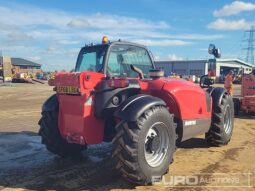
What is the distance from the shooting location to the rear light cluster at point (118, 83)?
194 inches

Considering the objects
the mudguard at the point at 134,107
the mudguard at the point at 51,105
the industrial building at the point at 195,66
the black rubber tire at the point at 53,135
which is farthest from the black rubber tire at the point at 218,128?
the industrial building at the point at 195,66

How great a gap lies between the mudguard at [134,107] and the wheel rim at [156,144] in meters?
0.35

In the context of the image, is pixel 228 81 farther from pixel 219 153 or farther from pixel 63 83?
pixel 63 83

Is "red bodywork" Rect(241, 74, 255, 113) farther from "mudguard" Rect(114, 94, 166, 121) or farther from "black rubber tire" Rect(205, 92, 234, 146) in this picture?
"mudguard" Rect(114, 94, 166, 121)

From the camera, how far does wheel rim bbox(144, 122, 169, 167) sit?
508 centimetres

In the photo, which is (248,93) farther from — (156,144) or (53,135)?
(53,135)

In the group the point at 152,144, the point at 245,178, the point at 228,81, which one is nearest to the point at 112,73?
the point at 152,144

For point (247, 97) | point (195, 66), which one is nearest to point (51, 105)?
point (247, 97)

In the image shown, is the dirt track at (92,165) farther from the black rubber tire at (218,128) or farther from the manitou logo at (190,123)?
the manitou logo at (190,123)

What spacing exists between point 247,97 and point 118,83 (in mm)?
8301

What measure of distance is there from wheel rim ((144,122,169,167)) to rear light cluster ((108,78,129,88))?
0.72 meters

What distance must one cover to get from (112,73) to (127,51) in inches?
23.7

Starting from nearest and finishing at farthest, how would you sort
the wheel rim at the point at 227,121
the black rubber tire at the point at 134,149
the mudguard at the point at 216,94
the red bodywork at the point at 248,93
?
the black rubber tire at the point at 134,149 < the mudguard at the point at 216,94 < the wheel rim at the point at 227,121 < the red bodywork at the point at 248,93

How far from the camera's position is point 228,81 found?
54.9 ft
